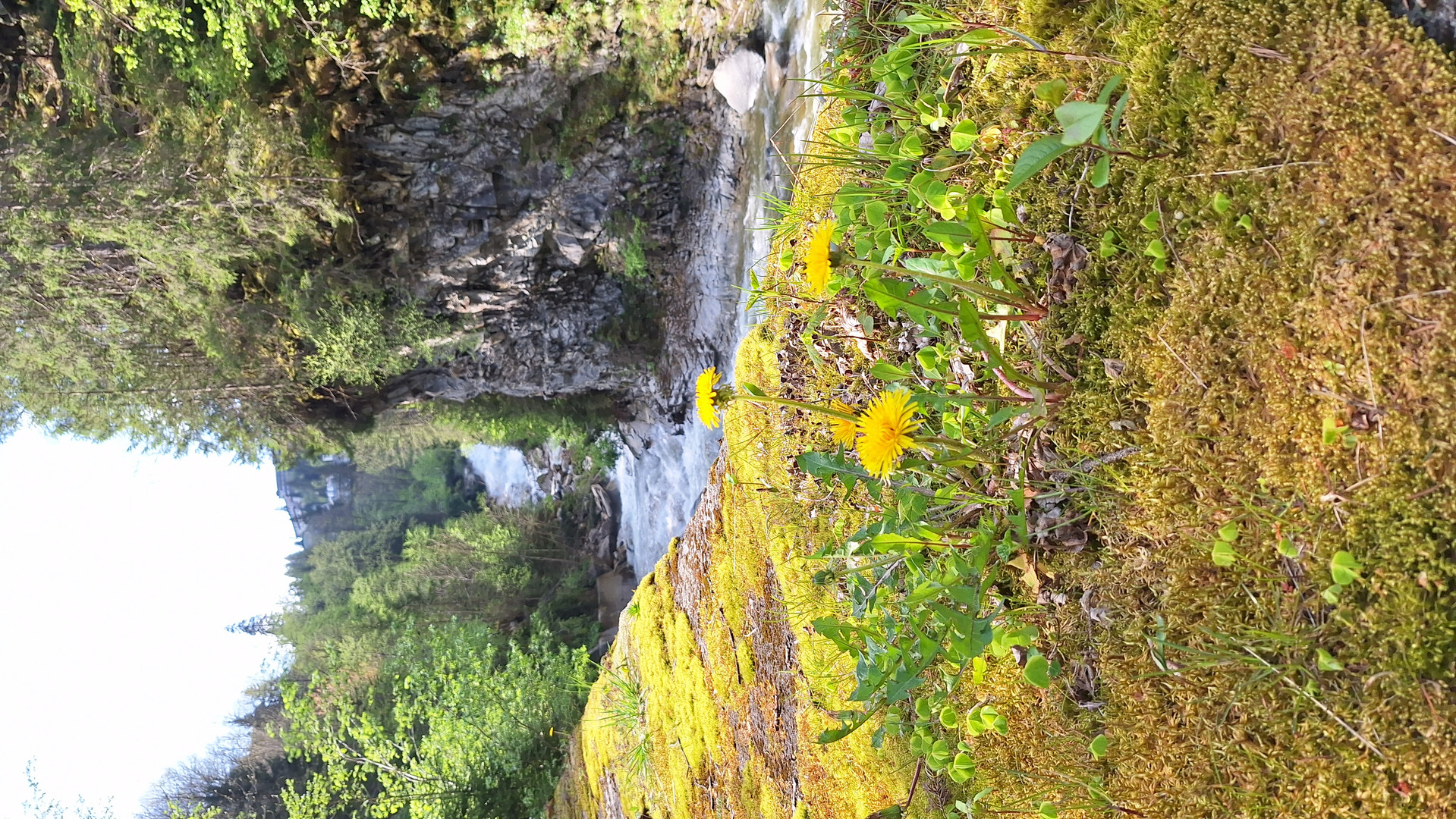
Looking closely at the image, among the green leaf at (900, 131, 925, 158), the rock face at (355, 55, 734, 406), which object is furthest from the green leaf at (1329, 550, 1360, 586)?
the rock face at (355, 55, 734, 406)

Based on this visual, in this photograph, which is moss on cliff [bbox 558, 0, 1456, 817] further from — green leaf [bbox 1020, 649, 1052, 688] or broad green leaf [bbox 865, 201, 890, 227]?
broad green leaf [bbox 865, 201, 890, 227]

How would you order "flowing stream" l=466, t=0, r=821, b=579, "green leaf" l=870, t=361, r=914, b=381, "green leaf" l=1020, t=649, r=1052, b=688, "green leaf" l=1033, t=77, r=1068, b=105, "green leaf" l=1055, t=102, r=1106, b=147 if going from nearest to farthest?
"green leaf" l=1055, t=102, r=1106, b=147
"green leaf" l=1020, t=649, r=1052, b=688
"green leaf" l=1033, t=77, r=1068, b=105
"green leaf" l=870, t=361, r=914, b=381
"flowing stream" l=466, t=0, r=821, b=579

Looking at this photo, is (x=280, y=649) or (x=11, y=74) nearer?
(x=11, y=74)

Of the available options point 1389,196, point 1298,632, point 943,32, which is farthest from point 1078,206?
point 1298,632

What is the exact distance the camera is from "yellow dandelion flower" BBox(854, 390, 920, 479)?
1635mm

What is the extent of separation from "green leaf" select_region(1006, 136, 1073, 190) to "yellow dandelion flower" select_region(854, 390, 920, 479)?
0.52 m

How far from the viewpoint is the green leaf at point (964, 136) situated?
1766 millimetres

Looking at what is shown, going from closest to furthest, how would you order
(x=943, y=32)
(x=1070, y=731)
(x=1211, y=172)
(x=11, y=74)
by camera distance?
(x=1211, y=172) → (x=1070, y=731) → (x=943, y=32) → (x=11, y=74)

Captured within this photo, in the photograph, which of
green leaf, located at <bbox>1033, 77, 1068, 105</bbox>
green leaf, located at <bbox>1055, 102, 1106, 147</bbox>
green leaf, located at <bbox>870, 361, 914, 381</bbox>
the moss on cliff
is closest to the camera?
the moss on cliff

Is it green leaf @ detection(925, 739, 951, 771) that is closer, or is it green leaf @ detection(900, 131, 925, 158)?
green leaf @ detection(925, 739, 951, 771)

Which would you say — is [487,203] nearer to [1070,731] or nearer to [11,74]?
[11,74]

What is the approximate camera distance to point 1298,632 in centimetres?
115

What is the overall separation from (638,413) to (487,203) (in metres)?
3.35

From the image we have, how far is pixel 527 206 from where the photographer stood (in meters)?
7.83
